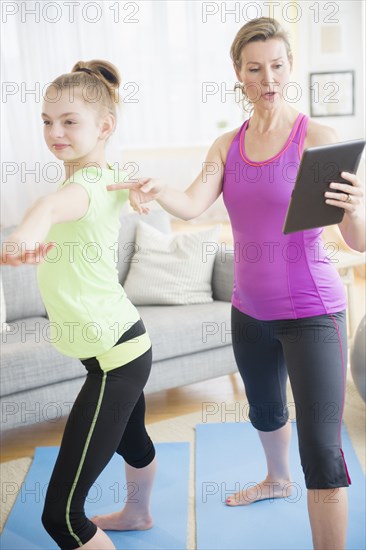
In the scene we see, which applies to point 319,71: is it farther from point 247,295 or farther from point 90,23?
point 247,295

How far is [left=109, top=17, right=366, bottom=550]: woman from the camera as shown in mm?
1858

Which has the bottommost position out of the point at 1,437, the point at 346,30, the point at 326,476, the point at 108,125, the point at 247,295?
the point at 1,437

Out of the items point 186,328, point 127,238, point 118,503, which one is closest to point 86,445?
point 118,503

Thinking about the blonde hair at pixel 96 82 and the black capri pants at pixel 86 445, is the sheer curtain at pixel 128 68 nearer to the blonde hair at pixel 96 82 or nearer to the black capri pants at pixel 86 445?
the blonde hair at pixel 96 82

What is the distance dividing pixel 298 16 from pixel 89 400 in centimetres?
540

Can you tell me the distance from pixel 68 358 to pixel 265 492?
1.03 meters

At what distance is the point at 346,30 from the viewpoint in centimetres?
644

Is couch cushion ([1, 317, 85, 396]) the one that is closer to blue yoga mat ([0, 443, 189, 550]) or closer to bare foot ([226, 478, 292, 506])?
blue yoga mat ([0, 443, 189, 550])

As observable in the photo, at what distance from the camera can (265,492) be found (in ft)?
8.75

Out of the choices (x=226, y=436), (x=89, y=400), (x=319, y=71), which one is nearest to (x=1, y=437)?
(x=226, y=436)

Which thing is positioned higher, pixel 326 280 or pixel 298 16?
pixel 298 16

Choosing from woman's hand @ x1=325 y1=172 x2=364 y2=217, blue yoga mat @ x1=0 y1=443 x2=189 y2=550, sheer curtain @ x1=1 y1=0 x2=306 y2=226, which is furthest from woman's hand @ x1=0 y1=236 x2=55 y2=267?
sheer curtain @ x1=1 y1=0 x2=306 y2=226

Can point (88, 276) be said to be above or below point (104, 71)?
below

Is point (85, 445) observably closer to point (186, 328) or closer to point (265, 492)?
point (265, 492)
